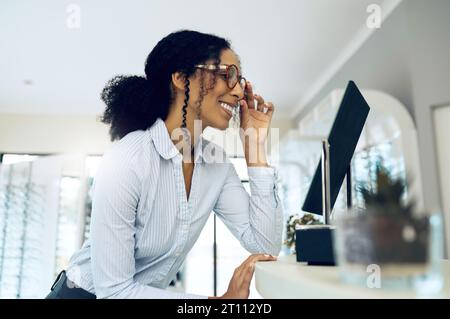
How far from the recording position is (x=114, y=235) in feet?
2.41

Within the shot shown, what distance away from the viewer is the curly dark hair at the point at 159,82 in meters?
0.97

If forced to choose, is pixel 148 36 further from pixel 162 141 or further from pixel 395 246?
pixel 395 246

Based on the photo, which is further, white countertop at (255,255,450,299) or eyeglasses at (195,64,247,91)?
eyeglasses at (195,64,247,91)

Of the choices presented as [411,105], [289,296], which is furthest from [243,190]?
[411,105]

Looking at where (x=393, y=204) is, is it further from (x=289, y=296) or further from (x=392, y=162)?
(x=392, y=162)

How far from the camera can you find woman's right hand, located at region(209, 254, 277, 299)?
667mm

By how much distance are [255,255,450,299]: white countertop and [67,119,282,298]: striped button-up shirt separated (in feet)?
0.75

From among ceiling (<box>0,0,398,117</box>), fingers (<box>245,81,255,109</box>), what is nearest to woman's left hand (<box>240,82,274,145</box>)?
fingers (<box>245,81,255,109</box>)

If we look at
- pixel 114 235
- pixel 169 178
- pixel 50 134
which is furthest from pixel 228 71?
pixel 50 134

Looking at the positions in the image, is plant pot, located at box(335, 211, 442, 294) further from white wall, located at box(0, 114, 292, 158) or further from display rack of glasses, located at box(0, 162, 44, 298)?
white wall, located at box(0, 114, 292, 158)

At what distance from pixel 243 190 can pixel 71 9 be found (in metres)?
1.94

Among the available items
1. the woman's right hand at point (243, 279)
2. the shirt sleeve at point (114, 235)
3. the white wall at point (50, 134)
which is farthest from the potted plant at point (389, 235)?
the white wall at point (50, 134)

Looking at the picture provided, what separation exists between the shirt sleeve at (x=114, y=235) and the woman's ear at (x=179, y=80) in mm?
298

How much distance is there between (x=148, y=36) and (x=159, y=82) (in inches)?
76.2
